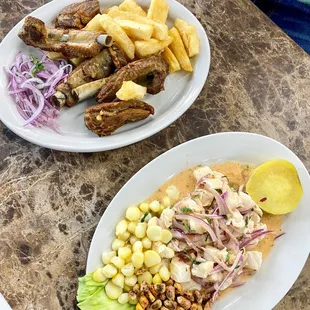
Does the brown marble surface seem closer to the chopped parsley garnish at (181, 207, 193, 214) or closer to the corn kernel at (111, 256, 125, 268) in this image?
the corn kernel at (111, 256, 125, 268)

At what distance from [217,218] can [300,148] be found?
0.66m

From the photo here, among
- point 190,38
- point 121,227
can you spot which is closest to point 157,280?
point 121,227

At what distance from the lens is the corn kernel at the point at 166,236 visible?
2.26 meters

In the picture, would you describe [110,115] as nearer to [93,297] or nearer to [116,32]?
[116,32]

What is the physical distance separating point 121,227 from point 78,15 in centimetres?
98

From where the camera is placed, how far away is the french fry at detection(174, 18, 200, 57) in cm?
259

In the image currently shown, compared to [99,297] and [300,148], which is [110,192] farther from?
[300,148]

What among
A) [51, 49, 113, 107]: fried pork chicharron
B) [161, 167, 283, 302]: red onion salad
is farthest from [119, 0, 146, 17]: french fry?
[161, 167, 283, 302]: red onion salad

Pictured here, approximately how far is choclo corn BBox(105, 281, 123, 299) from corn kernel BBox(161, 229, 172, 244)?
0.85 feet

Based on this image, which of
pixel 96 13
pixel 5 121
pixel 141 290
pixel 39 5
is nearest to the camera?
pixel 141 290

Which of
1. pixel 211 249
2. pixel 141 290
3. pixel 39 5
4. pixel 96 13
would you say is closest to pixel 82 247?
pixel 141 290

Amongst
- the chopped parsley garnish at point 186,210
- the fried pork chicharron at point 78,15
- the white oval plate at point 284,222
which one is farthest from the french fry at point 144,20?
the chopped parsley garnish at point 186,210

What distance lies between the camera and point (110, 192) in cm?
245

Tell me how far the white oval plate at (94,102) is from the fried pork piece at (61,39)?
0.40ft
